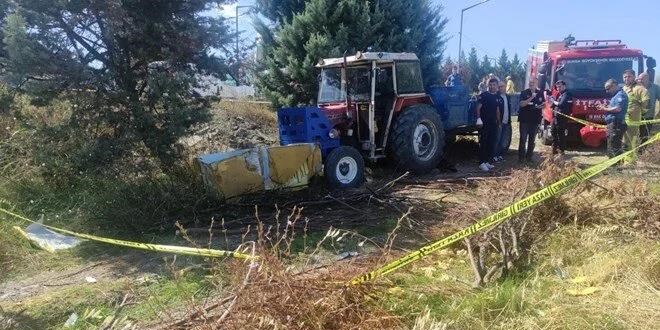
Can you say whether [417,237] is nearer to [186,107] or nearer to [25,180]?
[186,107]

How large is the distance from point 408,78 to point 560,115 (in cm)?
357

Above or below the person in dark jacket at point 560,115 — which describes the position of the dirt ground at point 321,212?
below

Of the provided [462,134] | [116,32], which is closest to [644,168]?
[462,134]

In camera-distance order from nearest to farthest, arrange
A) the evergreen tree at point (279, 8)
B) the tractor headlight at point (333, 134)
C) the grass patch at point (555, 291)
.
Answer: the grass patch at point (555, 291)
the tractor headlight at point (333, 134)
the evergreen tree at point (279, 8)

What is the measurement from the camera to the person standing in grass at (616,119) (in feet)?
28.2

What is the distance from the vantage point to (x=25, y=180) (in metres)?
6.82

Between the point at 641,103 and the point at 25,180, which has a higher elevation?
the point at 641,103

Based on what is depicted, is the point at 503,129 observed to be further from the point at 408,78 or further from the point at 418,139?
the point at 408,78

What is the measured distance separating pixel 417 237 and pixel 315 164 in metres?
2.21

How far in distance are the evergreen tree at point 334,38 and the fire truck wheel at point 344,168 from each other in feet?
15.4

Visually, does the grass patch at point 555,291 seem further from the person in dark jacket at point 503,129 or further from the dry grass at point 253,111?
the dry grass at point 253,111

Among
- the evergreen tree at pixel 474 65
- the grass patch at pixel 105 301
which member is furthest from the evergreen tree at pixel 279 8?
the evergreen tree at pixel 474 65

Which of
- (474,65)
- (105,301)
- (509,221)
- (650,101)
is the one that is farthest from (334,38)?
(474,65)

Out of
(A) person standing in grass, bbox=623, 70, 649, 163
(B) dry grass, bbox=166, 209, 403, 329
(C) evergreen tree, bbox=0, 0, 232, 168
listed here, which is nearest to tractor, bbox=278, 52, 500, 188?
(C) evergreen tree, bbox=0, 0, 232, 168
